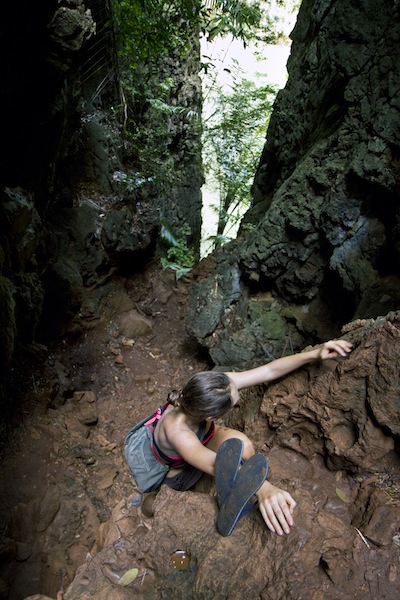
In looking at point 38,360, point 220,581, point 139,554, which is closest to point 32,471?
point 38,360

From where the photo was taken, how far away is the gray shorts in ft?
9.18

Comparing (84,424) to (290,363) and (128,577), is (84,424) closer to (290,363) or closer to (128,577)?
(128,577)

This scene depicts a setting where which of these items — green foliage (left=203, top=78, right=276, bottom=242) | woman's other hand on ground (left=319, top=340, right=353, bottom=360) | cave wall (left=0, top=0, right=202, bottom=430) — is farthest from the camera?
green foliage (left=203, top=78, right=276, bottom=242)

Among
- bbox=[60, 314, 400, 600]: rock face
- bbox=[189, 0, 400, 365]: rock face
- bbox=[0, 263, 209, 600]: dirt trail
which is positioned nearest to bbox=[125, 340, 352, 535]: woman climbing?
bbox=[60, 314, 400, 600]: rock face

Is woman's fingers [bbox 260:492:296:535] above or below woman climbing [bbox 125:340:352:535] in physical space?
below

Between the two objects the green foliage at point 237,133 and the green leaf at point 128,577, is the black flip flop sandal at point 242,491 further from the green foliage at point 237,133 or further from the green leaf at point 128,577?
the green foliage at point 237,133

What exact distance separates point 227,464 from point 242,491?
6.3 inches

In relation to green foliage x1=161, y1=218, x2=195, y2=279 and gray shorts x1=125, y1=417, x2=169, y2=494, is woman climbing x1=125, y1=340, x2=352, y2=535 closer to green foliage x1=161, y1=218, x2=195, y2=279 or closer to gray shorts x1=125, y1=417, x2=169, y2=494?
gray shorts x1=125, y1=417, x2=169, y2=494

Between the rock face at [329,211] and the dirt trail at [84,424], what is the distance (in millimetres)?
1251

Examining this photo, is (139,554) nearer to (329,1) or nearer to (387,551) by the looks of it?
(387,551)

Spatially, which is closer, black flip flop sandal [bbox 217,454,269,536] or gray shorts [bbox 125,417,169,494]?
black flip flop sandal [bbox 217,454,269,536]

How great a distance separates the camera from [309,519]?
211cm

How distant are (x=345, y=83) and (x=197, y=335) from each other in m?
4.63

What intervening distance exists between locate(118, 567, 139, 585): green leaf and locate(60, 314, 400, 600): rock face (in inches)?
0.8
